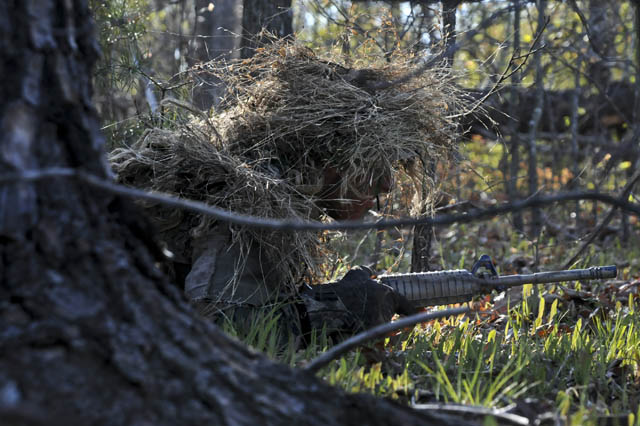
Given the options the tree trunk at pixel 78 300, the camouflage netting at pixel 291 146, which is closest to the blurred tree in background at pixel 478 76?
the camouflage netting at pixel 291 146

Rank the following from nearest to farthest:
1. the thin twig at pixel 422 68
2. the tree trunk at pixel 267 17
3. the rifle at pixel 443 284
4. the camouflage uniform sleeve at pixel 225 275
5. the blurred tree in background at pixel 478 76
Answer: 1. the thin twig at pixel 422 68
2. the camouflage uniform sleeve at pixel 225 275
3. the rifle at pixel 443 284
4. the blurred tree in background at pixel 478 76
5. the tree trunk at pixel 267 17

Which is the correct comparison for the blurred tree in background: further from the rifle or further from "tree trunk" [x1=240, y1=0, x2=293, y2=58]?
the rifle

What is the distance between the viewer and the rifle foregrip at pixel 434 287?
2.96 m

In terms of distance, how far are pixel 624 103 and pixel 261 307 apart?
234 inches

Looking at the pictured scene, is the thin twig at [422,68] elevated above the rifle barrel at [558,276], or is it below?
above

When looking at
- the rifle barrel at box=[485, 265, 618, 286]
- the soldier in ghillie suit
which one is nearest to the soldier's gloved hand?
the soldier in ghillie suit

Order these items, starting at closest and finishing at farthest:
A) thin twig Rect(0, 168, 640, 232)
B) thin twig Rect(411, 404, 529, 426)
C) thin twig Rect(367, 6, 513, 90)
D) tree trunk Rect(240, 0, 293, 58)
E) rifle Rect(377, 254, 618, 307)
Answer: thin twig Rect(0, 168, 640, 232), thin twig Rect(411, 404, 529, 426), thin twig Rect(367, 6, 513, 90), rifle Rect(377, 254, 618, 307), tree trunk Rect(240, 0, 293, 58)

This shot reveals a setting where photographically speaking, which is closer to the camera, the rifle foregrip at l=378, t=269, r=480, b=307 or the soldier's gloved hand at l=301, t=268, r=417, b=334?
the soldier's gloved hand at l=301, t=268, r=417, b=334

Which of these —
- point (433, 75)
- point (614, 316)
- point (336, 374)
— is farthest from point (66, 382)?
point (614, 316)

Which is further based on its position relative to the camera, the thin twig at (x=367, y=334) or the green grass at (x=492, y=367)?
the green grass at (x=492, y=367)

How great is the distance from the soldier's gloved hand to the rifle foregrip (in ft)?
0.37

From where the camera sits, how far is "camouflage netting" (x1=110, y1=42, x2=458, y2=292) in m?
2.72

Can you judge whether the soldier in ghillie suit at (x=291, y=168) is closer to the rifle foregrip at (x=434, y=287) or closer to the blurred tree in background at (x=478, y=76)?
the rifle foregrip at (x=434, y=287)

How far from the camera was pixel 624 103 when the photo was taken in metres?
7.04
